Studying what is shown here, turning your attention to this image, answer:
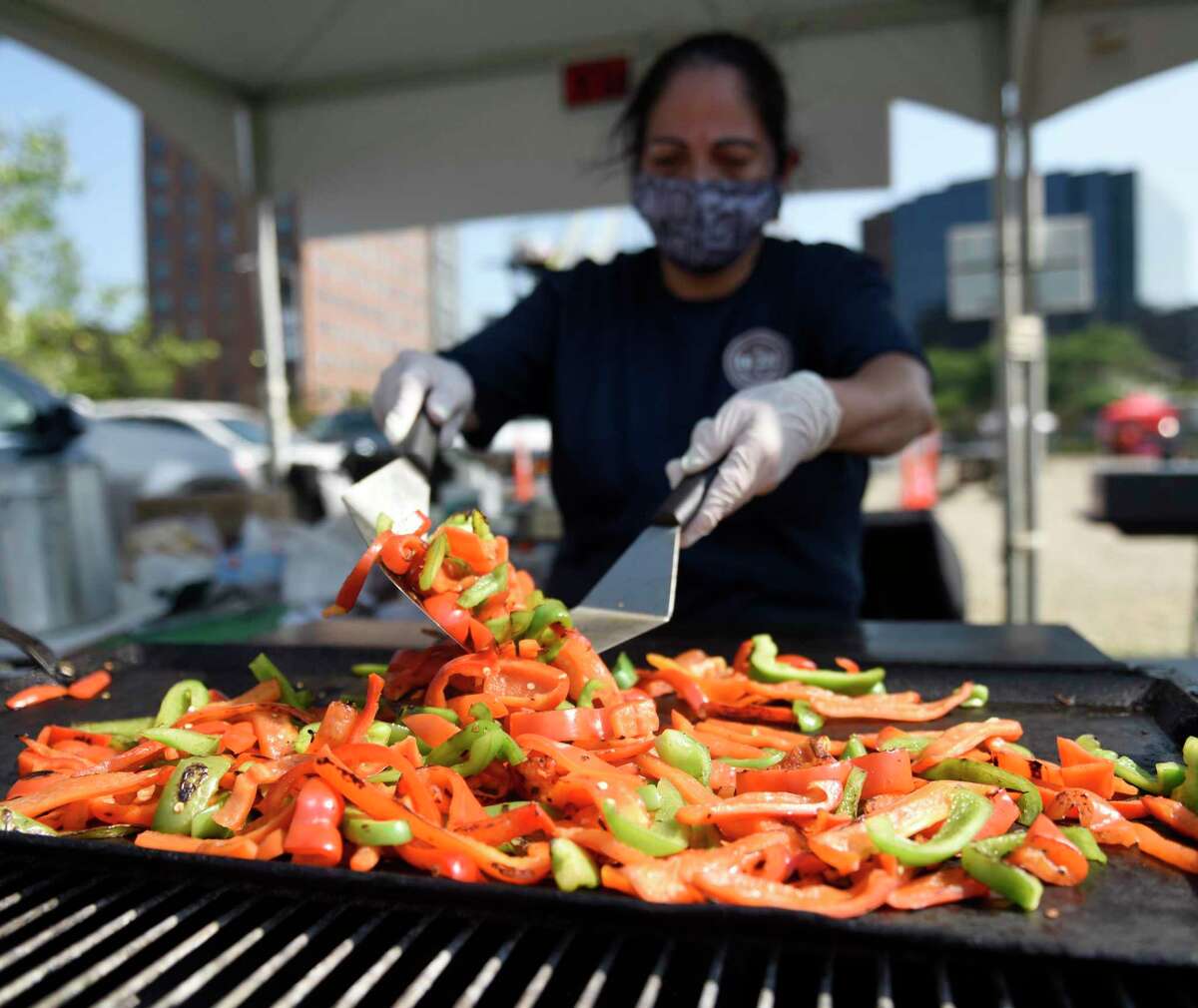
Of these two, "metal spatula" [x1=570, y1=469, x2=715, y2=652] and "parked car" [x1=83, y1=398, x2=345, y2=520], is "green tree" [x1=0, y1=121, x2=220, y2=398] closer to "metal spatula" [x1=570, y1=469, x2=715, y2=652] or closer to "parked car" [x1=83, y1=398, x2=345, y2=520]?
"parked car" [x1=83, y1=398, x2=345, y2=520]

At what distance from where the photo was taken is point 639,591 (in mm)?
1912

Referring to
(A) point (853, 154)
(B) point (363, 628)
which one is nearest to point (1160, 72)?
(A) point (853, 154)

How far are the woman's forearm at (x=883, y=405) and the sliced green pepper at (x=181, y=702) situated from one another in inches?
64.2

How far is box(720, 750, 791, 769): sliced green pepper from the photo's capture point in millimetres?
1545

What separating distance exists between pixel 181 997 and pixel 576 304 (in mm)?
2364

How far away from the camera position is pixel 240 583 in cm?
482

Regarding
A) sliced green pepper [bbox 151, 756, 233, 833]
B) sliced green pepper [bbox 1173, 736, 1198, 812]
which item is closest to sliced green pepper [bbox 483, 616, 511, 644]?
sliced green pepper [bbox 151, 756, 233, 833]

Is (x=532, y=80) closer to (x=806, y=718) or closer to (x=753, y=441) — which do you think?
(x=753, y=441)

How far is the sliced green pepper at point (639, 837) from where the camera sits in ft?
3.86

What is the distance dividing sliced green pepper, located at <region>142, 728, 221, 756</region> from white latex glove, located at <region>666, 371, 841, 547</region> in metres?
1.06

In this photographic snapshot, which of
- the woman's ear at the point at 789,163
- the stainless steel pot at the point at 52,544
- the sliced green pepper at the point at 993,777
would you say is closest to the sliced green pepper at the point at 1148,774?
the sliced green pepper at the point at 993,777

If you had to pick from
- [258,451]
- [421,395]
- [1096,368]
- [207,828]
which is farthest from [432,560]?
[1096,368]

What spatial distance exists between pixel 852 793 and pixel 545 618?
25.4 inches

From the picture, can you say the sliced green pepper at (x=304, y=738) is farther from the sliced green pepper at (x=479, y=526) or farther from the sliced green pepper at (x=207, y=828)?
the sliced green pepper at (x=479, y=526)
